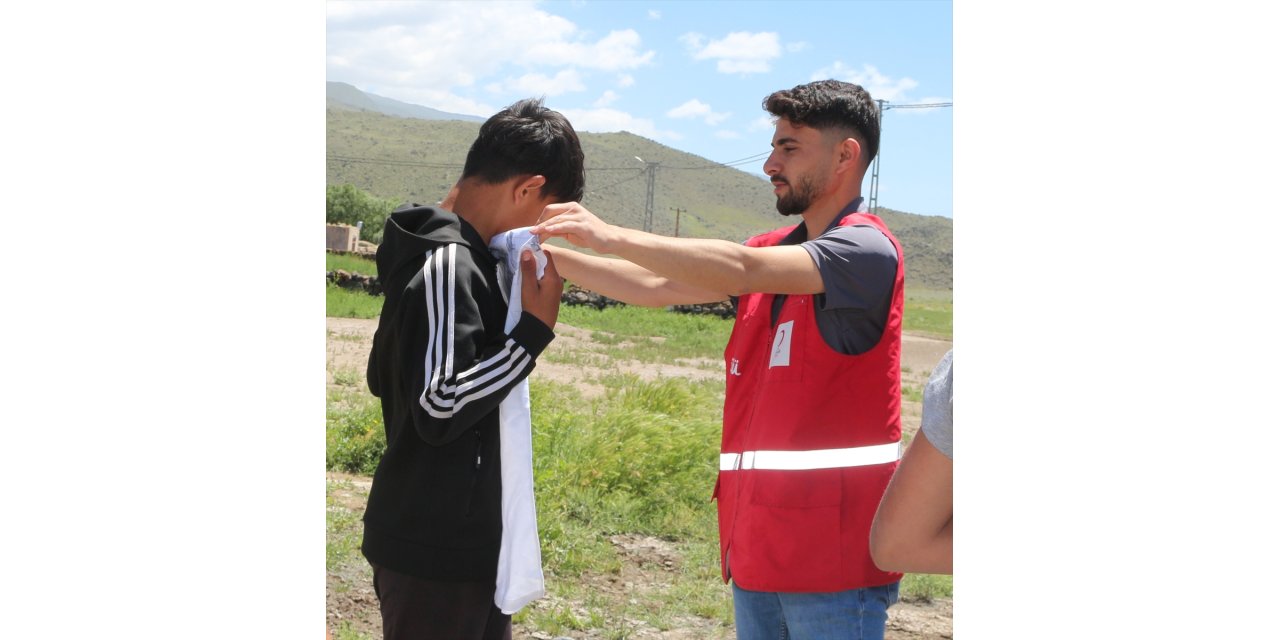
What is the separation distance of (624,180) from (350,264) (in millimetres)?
68875

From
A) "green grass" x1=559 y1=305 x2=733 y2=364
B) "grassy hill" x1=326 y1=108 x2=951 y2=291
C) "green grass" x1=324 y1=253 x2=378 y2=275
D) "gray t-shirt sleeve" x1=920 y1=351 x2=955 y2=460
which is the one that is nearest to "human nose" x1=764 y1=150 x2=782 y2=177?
"gray t-shirt sleeve" x1=920 y1=351 x2=955 y2=460

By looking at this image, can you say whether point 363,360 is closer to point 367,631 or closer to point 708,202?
point 367,631

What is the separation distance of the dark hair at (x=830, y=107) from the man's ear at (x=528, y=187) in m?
0.59

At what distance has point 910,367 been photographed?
65.3 feet

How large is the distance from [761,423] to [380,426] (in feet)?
16.9

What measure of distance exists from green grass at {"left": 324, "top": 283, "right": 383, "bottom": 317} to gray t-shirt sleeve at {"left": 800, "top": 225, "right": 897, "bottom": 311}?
1510 cm

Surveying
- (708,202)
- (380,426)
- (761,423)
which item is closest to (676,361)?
(380,426)

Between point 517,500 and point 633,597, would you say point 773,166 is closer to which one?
point 517,500

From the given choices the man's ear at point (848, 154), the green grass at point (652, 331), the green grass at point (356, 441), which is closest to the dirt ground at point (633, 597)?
the green grass at point (356, 441)

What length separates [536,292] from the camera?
1969 millimetres

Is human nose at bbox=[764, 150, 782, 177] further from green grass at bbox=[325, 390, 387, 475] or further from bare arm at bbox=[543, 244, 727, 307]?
green grass at bbox=[325, 390, 387, 475]

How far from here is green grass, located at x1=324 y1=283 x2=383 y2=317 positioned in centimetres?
1678

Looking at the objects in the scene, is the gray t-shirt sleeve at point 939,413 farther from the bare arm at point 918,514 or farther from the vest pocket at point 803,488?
the vest pocket at point 803,488
